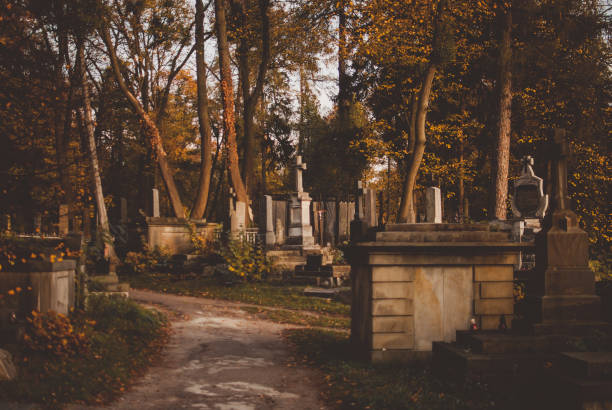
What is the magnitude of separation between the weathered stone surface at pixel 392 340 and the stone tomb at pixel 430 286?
0.04 feet

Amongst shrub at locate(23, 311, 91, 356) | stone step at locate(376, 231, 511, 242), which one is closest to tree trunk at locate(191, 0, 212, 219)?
shrub at locate(23, 311, 91, 356)

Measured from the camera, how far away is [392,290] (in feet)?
23.6

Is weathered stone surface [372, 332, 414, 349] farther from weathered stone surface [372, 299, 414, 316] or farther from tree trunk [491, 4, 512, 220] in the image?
tree trunk [491, 4, 512, 220]

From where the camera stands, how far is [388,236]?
7238mm

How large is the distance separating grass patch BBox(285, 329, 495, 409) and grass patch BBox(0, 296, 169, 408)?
257 cm

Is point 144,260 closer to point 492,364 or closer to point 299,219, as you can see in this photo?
point 299,219

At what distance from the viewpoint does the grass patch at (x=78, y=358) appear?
18.6 ft

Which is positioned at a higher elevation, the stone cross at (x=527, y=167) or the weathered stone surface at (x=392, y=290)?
the stone cross at (x=527, y=167)

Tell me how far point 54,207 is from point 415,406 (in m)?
19.2

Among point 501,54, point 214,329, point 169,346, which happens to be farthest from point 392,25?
point 169,346

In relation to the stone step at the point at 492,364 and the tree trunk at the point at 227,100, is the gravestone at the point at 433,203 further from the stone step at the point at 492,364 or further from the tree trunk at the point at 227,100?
the stone step at the point at 492,364

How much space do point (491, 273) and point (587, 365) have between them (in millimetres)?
2305

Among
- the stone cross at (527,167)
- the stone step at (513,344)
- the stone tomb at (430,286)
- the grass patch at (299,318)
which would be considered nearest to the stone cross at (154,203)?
the grass patch at (299,318)

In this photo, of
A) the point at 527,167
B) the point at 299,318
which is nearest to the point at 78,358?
the point at 299,318
